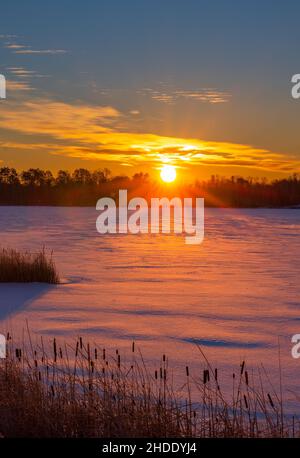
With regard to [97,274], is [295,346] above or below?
below

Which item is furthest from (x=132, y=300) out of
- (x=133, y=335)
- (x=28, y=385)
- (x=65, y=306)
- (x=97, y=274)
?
(x=28, y=385)

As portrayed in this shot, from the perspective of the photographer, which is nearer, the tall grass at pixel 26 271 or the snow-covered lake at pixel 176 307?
the snow-covered lake at pixel 176 307

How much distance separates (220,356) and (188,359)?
1.39 feet

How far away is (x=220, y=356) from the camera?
7.61m

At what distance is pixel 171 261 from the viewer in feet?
64.6

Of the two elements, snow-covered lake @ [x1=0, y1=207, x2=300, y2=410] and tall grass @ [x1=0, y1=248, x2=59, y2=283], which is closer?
snow-covered lake @ [x1=0, y1=207, x2=300, y2=410]

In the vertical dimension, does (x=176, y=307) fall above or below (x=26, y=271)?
below

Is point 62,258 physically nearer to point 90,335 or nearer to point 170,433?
point 90,335

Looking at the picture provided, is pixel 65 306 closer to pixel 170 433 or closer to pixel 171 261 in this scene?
pixel 170 433

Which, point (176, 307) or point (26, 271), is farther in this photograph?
point (26, 271)
